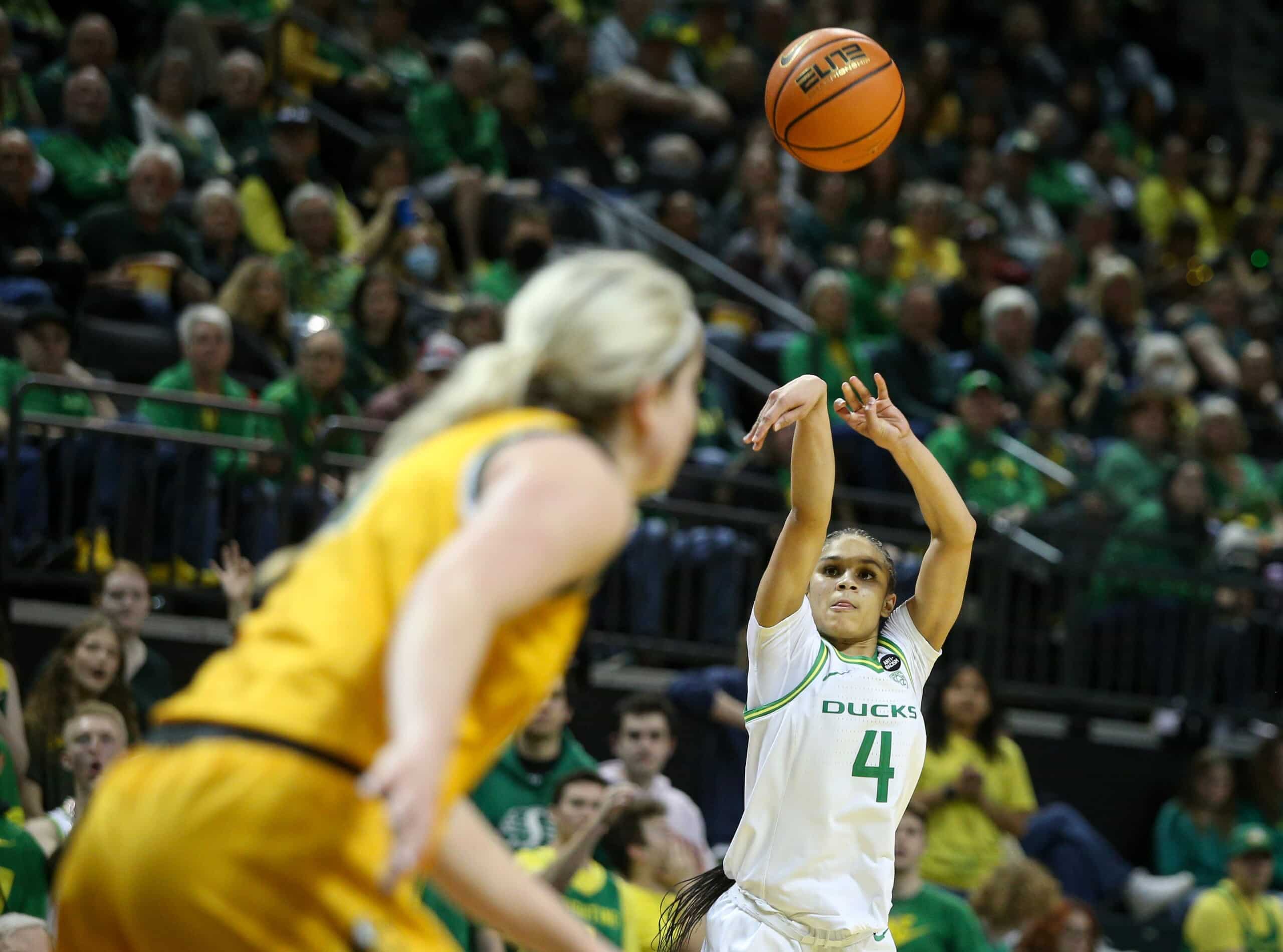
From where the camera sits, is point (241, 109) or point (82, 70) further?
point (241, 109)

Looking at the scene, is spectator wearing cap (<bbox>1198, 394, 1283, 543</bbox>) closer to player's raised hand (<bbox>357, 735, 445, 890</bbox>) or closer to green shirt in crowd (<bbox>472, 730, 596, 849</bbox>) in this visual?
green shirt in crowd (<bbox>472, 730, 596, 849</bbox>)

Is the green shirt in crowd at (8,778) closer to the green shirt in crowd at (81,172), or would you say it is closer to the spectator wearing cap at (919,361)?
the green shirt in crowd at (81,172)

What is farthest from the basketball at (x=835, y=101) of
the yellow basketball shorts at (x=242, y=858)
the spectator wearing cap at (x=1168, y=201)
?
the spectator wearing cap at (x=1168, y=201)

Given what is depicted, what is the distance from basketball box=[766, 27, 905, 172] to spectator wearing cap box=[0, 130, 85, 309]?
4.57 metres

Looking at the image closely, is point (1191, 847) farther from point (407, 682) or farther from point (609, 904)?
point (407, 682)

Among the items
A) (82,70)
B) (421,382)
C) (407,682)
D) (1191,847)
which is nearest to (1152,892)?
(1191,847)

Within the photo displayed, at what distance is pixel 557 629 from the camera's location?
2.28m

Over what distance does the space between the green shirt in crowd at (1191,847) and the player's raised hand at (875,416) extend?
228 inches

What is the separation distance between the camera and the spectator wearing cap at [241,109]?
36.8ft

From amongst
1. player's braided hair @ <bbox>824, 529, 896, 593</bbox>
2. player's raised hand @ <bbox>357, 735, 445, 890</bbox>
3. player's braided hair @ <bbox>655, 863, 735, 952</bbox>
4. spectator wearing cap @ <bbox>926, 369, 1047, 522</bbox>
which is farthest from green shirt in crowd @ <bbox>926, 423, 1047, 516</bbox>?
player's raised hand @ <bbox>357, 735, 445, 890</bbox>

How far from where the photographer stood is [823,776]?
4.41 m

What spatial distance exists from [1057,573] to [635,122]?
212 inches

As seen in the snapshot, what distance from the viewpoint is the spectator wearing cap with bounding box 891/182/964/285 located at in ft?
42.8

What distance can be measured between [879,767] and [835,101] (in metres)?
2.45
